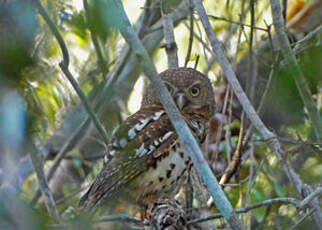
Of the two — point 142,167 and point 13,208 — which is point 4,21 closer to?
point 13,208

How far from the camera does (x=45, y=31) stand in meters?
2.12

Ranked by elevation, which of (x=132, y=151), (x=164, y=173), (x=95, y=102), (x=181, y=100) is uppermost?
(x=95, y=102)

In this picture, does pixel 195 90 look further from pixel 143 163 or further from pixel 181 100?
pixel 143 163

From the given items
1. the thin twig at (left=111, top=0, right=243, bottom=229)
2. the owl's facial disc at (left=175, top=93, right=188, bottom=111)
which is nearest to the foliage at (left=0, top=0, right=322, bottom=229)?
the thin twig at (left=111, top=0, right=243, bottom=229)

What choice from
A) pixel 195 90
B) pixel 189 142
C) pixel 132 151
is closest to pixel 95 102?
pixel 132 151

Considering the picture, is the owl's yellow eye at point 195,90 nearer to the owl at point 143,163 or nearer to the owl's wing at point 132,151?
the owl at point 143,163

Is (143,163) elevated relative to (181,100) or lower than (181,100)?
lower

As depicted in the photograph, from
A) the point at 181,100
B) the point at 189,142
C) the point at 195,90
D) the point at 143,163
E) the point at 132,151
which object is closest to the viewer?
the point at 189,142

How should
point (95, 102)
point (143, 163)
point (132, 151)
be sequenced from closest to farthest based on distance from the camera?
point (132, 151), point (143, 163), point (95, 102)

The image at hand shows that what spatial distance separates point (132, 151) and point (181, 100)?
906 millimetres

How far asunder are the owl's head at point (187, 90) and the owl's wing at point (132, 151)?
0.45 metres

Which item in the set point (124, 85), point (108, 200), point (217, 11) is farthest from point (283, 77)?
point (124, 85)

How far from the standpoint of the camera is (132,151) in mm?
2668

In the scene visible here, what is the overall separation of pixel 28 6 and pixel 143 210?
5.82 ft
